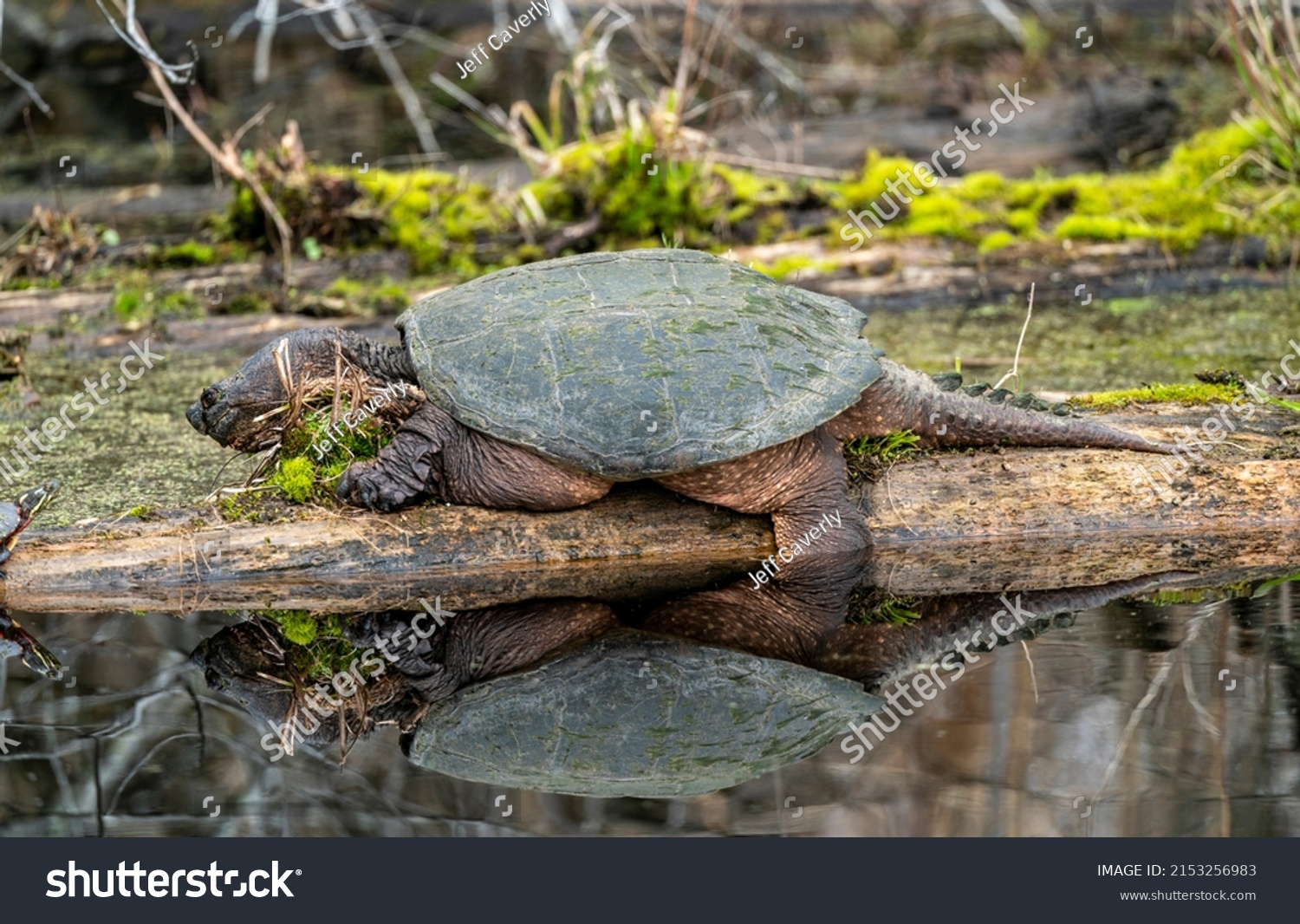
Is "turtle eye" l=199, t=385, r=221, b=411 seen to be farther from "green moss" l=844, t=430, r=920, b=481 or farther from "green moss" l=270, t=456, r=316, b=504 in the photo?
"green moss" l=844, t=430, r=920, b=481

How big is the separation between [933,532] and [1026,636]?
3.01 ft

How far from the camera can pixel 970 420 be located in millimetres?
5629

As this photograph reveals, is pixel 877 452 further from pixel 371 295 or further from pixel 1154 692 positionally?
pixel 371 295

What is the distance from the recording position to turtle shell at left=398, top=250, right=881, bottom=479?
506 centimetres

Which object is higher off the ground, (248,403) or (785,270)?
(785,270)

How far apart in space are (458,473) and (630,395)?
2.45 ft

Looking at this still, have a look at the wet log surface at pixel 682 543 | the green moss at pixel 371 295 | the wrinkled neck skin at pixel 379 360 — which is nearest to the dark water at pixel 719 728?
the wet log surface at pixel 682 543

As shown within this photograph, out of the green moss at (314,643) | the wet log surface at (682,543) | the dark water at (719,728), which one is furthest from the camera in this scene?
the wet log surface at (682,543)

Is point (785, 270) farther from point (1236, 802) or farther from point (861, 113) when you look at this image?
point (1236, 802)

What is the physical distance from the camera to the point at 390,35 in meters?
17.8

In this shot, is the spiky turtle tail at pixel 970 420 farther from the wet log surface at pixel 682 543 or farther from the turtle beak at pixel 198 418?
the turtle beak at pixel 198 418

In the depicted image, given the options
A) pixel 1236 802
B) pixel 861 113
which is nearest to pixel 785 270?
pixel 861 113

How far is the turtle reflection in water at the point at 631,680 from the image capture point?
156 inches

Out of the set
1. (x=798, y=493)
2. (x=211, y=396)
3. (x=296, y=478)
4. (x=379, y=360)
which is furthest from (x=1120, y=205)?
(x=211, y=396)
